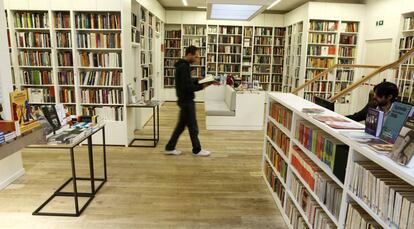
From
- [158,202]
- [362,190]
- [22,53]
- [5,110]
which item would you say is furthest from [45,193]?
[362,190]

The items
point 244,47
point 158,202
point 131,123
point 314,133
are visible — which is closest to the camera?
point 314,133

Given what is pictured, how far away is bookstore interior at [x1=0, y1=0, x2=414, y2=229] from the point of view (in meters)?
1.83

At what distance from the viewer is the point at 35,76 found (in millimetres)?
4758

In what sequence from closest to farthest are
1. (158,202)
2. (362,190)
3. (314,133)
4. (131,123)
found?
Answer: 1. (362,190)
2. (314,133)
3. (158,202)
4. (131,123)

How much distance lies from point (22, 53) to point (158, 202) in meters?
3.59

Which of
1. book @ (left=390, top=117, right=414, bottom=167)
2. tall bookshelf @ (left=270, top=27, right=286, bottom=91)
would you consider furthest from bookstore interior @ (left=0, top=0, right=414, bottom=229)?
tall bookshelf @ (left=270, top=27, right=286, bottom=91)

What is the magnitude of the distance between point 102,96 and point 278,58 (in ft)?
22.2

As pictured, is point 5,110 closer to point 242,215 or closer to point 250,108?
point 242,215

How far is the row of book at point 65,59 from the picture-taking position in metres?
4.67

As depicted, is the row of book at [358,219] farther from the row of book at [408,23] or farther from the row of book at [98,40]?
the row of book at [408,23]

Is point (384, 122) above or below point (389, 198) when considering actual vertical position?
above

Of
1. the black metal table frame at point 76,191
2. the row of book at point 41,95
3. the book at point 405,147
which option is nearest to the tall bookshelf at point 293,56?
the row of book at point 41,95

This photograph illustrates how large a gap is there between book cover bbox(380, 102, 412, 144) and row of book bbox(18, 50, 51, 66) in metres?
4.84

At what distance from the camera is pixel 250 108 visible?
6047 mm
